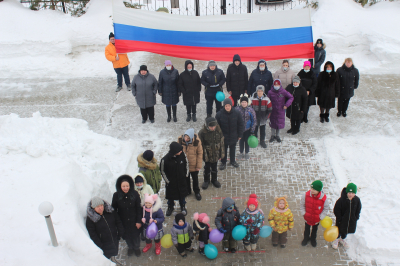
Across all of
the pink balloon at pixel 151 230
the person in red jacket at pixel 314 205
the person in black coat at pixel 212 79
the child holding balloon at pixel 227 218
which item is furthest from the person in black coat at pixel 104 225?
the person in black coat at pixel 212 79

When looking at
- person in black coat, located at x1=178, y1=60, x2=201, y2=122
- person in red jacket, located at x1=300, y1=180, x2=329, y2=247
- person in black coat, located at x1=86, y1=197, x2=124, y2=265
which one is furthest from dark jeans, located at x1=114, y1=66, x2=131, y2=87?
person in red jacket, located at x1=300, y1=180, x2=329, y2=247

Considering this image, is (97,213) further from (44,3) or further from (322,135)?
(44,3)

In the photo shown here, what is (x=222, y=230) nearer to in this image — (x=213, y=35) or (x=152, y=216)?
(x=152, y=216)

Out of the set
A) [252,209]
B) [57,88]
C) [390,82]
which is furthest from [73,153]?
[390,82]

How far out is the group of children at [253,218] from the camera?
214 inches

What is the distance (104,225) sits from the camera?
515 centimetres

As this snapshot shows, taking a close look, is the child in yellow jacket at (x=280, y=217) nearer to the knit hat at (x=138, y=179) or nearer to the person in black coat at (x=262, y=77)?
the knit hat at (x=138, y=179)

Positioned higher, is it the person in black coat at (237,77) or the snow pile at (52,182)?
the person in black coat at (237,77)

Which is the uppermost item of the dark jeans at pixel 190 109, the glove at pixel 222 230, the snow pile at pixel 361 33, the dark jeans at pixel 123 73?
the snow pile at pixel 361 33

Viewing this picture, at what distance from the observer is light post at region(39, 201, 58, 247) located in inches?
164

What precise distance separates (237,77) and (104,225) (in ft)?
16.8

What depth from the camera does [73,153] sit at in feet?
22.6

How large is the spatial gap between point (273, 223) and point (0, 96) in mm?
9201

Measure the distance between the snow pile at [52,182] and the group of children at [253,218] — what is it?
107cm
